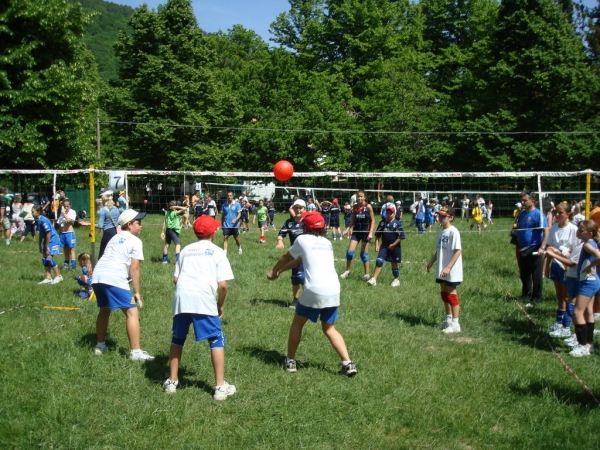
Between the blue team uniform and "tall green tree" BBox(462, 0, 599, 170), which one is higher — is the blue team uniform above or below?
below

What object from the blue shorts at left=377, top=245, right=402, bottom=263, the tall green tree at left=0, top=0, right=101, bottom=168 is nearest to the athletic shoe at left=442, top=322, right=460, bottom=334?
the blue shorts at left=377, top=245, right=402, bottom=263

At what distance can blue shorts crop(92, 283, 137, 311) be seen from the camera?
263 inches

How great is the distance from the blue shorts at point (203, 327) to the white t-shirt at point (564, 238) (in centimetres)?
505

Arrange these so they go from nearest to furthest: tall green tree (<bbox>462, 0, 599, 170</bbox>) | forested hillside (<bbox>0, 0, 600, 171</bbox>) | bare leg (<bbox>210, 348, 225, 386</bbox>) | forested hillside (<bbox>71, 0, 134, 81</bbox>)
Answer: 1. bare leg (<bbox>210, 348, 225, 386</bbox>)
2. tall green tree (<bbox>462, 0, 599, 170</bbox>)
3. forested hillside (<bbox>0, 0, 600, 171</bbox>)
4. forested hillside (<bbox>71, 0, 134, 81</bbox>)

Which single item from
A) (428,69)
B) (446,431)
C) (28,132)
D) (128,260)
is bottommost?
(446,431)

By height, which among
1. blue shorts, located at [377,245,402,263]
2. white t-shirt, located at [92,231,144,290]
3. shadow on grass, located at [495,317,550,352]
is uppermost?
white t-shirt, located at [92,231,144,290]

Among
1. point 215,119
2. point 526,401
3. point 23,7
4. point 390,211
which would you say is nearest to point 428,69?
point 215,119

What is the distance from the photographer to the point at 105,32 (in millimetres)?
108250

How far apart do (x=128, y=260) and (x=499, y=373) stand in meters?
4.36

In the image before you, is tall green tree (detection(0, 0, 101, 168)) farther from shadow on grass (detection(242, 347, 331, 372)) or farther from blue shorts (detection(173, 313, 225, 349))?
blue shorts (detection(173, 313, 225, 349))

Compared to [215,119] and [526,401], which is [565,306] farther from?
[215,119]

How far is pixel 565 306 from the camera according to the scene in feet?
27.5

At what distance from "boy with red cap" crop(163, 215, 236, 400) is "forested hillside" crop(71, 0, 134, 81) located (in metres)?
65.2

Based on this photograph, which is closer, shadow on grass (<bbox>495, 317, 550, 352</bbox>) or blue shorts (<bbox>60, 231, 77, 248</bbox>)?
shadow on grass (<bbox>495, 317, 550, 352</bbox>)
